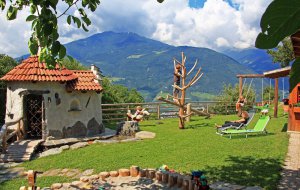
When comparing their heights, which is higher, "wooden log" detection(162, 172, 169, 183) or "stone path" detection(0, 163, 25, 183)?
"wooden log" detection(162, 172, 169, 183)

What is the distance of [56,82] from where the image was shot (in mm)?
13281

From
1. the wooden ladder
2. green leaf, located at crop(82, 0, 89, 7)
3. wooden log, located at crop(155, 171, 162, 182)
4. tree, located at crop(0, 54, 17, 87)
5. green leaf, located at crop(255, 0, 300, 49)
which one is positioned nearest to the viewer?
green leaf, located at crop(255, 0, 300, 49)

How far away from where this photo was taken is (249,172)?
7.46m

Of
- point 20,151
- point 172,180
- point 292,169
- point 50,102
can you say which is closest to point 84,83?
point 50,102

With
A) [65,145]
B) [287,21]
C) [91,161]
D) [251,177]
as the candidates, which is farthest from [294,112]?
[287,21]

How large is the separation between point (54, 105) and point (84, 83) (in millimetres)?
1884

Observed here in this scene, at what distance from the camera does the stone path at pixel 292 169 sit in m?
6.53

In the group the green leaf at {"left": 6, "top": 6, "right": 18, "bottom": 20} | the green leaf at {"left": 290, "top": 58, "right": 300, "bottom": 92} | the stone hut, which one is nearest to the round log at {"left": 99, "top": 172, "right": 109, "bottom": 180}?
the green leaf at {"left": 6, "top": 6, "right": 18, "bottom": 20}

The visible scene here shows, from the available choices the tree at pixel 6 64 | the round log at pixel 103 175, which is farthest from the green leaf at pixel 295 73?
the tree at pixel 6 64

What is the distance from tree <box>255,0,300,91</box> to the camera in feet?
1.65

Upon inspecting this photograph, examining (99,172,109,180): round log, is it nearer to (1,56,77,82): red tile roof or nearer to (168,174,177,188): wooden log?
(168,174,177,188): wooden log

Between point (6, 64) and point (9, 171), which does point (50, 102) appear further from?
point (6, 64)

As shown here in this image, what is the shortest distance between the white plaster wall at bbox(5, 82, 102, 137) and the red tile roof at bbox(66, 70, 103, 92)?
0.34 meters

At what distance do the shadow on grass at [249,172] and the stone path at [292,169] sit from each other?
0.15m
